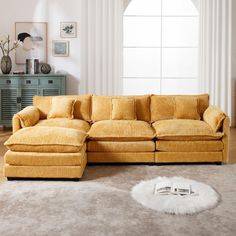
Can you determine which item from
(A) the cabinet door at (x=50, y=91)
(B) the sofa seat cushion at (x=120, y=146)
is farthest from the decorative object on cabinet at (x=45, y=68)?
(B) the sofa seat cushion at (x=120, y=146)

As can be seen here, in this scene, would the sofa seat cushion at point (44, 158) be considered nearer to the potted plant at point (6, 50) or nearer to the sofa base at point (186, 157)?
the sofa base at point (186, 157)

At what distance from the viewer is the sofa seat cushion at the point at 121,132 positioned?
15.5 ft

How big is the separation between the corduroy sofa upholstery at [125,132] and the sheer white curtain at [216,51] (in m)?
2.31

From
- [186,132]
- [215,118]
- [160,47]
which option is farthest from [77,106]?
[160,47]

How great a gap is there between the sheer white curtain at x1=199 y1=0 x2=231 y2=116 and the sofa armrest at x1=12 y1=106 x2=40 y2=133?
365 centimetres

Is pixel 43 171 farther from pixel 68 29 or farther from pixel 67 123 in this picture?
pixel 68 29

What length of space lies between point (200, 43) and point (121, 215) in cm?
507

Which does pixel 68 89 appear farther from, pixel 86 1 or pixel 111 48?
pixel 86 1

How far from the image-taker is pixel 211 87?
304 inches

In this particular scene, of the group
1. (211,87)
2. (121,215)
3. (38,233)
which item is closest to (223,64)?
(211,87)

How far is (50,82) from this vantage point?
7184mm

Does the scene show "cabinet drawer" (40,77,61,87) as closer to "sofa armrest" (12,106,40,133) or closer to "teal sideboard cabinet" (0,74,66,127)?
"teal sideboard cabinet" (0,74,66,127)

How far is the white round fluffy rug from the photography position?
3.29 metres

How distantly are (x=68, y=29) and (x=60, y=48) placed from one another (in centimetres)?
37
